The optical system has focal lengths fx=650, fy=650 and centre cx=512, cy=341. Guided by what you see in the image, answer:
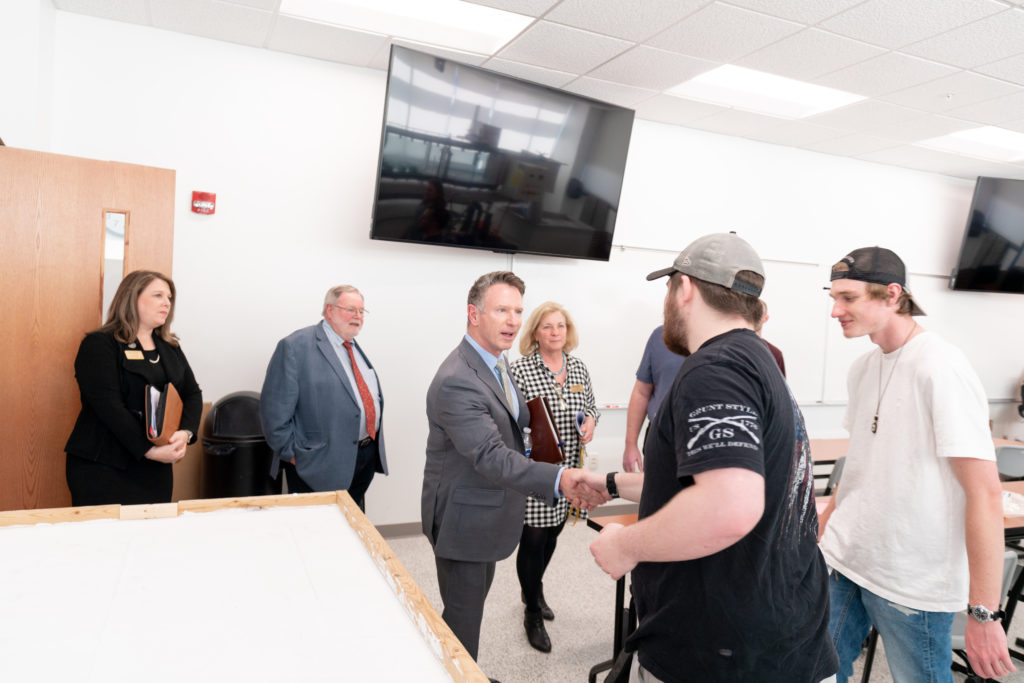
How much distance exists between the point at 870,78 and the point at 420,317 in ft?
10.4

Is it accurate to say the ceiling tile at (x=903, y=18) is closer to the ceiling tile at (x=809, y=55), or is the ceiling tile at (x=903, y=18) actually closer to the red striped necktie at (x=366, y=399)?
the ceiling tile at (x=809, y=55)

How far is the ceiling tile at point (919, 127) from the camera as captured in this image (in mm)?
4691

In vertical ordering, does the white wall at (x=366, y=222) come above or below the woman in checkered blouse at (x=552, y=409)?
above

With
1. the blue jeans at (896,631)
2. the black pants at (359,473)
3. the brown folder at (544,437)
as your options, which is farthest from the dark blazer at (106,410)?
the blue jeans at (896,631)

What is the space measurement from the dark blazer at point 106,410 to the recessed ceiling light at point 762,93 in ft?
11.9

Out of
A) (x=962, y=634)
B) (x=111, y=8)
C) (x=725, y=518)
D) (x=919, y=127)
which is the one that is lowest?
(x=962, y=634)

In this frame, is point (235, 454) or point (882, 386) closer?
point (882, 386)

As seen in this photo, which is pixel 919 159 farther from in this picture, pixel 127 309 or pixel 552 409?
pixel 127 309

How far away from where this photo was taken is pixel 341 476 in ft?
10.4

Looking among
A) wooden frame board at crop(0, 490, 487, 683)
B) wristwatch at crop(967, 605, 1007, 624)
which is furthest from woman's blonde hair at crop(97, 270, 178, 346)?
wristwatch at crop(967, 605, 1007, 624)

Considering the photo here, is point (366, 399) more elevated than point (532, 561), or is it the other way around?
point (366, 399)

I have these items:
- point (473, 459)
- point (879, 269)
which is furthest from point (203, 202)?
point (879, 269)

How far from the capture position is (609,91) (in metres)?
4.43

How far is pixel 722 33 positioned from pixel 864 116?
1.88 m
